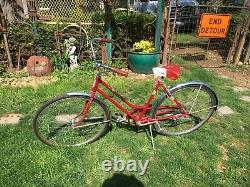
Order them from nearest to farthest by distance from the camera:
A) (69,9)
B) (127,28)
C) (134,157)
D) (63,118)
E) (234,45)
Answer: (134,157)
(63,118)
(127,28)
(234,45)
(69,9)

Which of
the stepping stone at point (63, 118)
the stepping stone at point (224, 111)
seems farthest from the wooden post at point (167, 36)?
the stepping stone at point (63, 118)

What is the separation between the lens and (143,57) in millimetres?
6461

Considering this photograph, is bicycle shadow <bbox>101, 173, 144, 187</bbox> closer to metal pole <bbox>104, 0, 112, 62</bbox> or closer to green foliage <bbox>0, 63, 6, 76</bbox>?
metal pole <bbox>104, 0, 112, 62</bbox>

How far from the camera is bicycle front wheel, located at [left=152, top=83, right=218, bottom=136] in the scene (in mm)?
3986

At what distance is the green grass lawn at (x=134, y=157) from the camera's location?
3.46 m

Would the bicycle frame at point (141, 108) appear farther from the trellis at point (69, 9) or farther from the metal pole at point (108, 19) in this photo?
the trellis at point (69, 9)

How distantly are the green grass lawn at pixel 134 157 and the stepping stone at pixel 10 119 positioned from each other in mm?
126

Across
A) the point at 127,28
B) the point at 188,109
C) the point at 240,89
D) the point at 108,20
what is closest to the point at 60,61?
the point at 108,20

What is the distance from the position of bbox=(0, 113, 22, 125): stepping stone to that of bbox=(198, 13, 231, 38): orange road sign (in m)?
5.03

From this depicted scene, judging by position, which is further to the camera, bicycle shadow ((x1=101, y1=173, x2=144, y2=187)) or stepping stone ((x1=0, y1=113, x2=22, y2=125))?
stepping stone ((x1=0, y1=113, x2=22, y2=125))

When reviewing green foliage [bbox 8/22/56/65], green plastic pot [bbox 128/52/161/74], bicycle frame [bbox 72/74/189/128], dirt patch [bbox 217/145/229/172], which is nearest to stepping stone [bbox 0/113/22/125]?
bicycle frame [bbox 72/74/189/128]

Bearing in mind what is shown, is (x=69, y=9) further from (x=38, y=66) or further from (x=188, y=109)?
(x=188, y=109)

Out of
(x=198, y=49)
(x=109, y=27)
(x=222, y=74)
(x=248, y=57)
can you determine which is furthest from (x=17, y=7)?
(x=248, y=57)

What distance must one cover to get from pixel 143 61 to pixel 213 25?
224 cm
